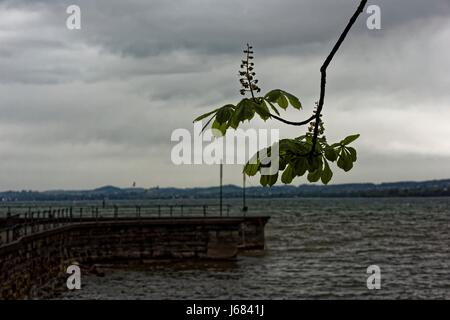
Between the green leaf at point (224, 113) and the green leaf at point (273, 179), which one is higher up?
the green leaf at point (224, 113)

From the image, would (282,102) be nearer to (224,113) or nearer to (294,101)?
(294,101)

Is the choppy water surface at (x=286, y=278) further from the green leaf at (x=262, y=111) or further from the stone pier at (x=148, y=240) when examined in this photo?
the green leaf at (x=262, y=111)

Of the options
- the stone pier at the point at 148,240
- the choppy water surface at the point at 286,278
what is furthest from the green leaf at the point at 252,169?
the stone pier at the point at 148,240

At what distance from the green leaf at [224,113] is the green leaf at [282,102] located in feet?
0.59

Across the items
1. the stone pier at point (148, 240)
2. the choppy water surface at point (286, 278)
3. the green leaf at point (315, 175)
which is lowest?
the choppy water surface at point (286, 278)

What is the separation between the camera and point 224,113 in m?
2.48

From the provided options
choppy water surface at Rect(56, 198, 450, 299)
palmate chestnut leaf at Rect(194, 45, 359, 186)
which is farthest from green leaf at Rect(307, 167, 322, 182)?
choppy water surface at Rect(56, 198, 450, 299)

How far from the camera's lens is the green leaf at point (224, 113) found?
2.46 metres

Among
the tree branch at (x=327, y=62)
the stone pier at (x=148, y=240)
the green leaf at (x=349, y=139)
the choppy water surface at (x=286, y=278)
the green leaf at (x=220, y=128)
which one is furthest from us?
the stone pier at (x=148, y=240)

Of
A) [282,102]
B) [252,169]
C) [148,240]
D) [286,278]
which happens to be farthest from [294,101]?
[148,240]

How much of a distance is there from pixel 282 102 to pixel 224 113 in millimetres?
227

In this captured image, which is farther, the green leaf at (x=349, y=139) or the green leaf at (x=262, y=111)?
the green leaf at (x=349, y=139)

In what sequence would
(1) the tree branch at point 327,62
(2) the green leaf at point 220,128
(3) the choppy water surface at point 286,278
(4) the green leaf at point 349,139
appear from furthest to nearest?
(3) the choppy water surface at point 286,278 < (4) the green leaf at point 349,139 < (2) the green leaf at point 220,128 < (1) the tree branch at point 327,62
